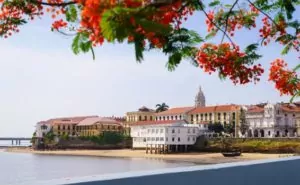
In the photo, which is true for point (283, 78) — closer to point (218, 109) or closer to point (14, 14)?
point (14, 14)

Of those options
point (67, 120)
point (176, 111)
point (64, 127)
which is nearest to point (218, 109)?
point (176, 111)

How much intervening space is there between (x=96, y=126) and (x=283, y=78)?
300 ft

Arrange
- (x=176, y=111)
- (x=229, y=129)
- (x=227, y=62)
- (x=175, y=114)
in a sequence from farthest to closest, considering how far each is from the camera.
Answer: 1. (x=176, y=111)
2. (x=175, y=114)
3. (x=229, y=129)
4. (x=227, y=62)

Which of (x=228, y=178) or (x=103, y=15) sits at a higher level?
(x=103, y=15)

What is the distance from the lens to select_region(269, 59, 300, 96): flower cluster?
6539mm

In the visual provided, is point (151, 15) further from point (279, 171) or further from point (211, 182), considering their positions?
point (279, 171)

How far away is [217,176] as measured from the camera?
4.87 m

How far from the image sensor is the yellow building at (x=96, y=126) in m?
96.8

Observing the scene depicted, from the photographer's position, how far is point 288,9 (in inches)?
178

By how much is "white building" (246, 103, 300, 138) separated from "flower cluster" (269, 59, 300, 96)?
74.8m

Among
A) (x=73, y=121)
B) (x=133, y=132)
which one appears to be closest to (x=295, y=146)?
(x=133, y=132)

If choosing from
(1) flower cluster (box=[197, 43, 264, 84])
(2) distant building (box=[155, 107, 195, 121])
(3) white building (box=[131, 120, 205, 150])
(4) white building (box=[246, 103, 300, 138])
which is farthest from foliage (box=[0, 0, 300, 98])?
(2) distant building (box=[155, 107, 195, 121])

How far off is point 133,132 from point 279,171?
79272 mm

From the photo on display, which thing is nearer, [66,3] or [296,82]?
[66,3]
